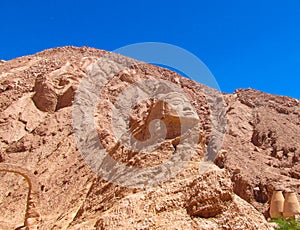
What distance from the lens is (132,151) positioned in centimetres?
968

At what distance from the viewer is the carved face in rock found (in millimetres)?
9273

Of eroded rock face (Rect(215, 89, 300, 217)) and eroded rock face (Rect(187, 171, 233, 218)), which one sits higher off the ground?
eroded rock face (Rect(215, 89, 300, 217))

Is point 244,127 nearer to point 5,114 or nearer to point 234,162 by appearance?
point 234,162

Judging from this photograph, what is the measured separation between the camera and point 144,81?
123ft

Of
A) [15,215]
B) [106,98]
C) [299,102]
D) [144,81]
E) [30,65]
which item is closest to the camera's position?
[15,215]

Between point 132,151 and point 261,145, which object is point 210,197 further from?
point 261,145

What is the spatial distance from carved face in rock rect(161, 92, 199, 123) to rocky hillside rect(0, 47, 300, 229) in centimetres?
2

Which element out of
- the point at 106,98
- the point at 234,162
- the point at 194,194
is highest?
the point at 106,98

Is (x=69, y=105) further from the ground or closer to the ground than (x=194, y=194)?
further from the ground

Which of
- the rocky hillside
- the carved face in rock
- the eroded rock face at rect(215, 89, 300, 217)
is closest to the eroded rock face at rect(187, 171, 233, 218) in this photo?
the rocky hillside

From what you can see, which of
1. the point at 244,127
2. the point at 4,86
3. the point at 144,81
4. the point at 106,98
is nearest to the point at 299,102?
the point at 244,127

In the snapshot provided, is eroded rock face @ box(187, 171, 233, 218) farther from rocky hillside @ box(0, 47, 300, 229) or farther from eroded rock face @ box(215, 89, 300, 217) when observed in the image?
eroded rock face @ box(215, 89, 300, 217)

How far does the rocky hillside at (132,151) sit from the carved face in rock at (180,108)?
0.02m

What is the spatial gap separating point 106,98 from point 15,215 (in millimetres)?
13882
